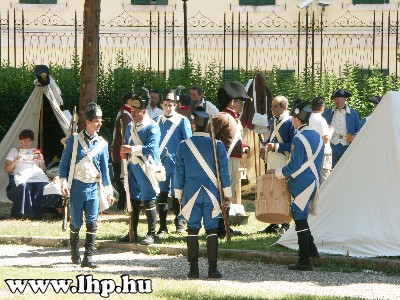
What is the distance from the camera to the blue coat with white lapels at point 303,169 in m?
13.4

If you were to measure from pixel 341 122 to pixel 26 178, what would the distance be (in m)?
5.16

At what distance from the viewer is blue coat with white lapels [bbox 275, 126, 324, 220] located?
13.4 metres

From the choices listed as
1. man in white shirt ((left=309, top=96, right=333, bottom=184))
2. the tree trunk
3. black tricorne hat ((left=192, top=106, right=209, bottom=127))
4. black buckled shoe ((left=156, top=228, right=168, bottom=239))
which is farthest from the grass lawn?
black tricorne hat ((left=192, top=106, right=209, bottom=127))

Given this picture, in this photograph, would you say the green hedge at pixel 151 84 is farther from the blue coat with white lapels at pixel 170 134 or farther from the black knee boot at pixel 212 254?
the black knee boot at pixel 212 254

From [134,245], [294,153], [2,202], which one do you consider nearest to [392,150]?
[294,153]

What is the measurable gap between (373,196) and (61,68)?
9632mm

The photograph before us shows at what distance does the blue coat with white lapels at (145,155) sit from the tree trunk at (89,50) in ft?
11.8

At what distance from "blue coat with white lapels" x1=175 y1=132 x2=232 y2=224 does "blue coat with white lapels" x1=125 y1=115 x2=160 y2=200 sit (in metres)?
2.07

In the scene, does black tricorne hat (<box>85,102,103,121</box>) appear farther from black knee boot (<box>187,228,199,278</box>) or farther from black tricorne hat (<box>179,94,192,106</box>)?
black tricorne hat (<box>179,94,192,106</box>)

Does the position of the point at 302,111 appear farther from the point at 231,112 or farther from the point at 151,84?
the point at 151,84

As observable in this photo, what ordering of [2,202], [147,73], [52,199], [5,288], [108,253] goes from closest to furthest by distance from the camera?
[5,288]
[108,253]
[52,199]
[2,202]
[147,73]

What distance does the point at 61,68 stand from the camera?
72.9ft

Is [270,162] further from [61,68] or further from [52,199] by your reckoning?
[61,68]

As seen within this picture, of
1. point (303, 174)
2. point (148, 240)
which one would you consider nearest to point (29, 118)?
point (148, 240)
